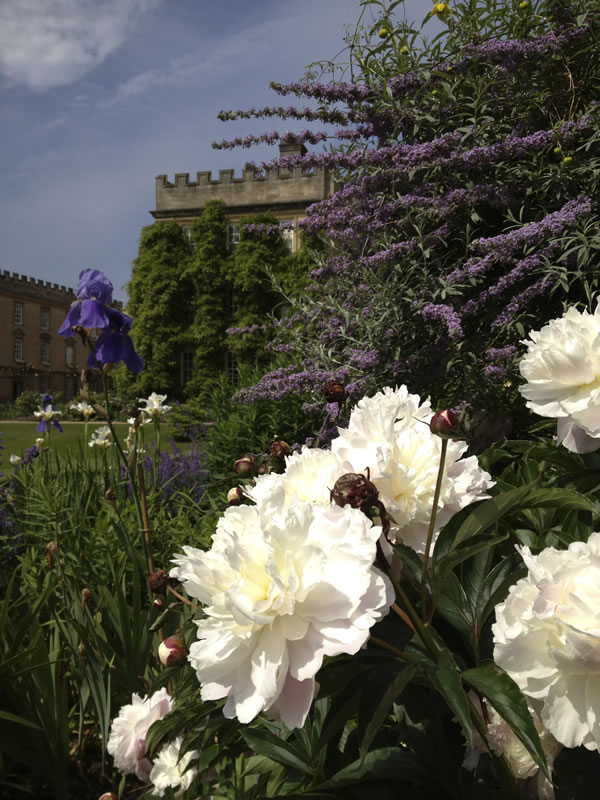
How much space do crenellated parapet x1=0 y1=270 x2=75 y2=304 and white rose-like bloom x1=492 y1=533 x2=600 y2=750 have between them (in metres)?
34.1

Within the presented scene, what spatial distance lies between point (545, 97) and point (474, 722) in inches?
108

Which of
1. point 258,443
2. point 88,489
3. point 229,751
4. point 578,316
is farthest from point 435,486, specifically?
point 258,443

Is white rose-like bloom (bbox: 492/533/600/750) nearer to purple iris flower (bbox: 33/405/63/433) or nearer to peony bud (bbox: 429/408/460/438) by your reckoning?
peony bud (bbox: 429/408/460/438)

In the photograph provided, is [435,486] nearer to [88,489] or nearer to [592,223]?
[592,223]

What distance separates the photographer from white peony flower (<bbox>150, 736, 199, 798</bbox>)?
111cm

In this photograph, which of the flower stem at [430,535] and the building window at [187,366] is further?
the building window at [187,366]

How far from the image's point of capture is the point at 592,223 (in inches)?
91.7

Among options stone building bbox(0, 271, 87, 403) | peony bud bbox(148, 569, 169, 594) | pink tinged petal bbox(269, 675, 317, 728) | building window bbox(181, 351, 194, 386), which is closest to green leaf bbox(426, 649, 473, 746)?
pink tinged petal bbox(269, 675, 317, 728)

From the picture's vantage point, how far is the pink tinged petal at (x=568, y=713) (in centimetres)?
57

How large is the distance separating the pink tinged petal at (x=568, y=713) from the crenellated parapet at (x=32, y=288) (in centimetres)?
3416

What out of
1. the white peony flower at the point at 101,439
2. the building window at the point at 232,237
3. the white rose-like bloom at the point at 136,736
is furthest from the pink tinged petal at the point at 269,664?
the building window at the point at 232,237

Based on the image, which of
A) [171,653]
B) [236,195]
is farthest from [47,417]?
[236,195]

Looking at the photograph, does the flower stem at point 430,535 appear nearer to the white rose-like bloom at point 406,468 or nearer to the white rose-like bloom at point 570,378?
the white rose-like bloom at point 406,468

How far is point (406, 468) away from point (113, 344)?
1.14 m
